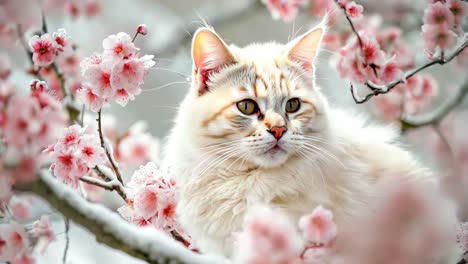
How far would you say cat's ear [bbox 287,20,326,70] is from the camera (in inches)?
51.6

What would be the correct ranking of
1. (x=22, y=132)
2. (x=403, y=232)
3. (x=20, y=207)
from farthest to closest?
(x=20, y=207)
(x=22, y=132)
(x=403, y=232)

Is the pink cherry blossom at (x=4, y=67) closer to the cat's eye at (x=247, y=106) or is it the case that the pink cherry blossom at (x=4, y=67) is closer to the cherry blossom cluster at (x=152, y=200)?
the cherry blossom cluster at (x=152, y=200)

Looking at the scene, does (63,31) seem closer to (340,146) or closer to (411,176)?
(340,146)

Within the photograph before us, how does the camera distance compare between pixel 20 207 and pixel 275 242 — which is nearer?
pixel 275 242

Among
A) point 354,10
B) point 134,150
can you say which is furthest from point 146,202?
point 134,150

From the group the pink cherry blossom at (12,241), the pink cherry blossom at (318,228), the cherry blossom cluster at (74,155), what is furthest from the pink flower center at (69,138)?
the pink cherry blossom at (318,228)

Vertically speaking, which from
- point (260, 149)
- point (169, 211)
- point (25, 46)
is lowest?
point (169, 211)

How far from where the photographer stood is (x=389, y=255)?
0.75m

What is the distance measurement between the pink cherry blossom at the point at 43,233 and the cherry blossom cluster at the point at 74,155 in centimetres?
9

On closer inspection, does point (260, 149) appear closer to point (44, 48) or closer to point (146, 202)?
point (146, 202)

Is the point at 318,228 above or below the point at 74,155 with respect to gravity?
above

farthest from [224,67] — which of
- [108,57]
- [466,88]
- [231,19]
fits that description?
[231,19]

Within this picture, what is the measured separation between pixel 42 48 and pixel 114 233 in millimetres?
549

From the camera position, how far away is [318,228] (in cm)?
93
